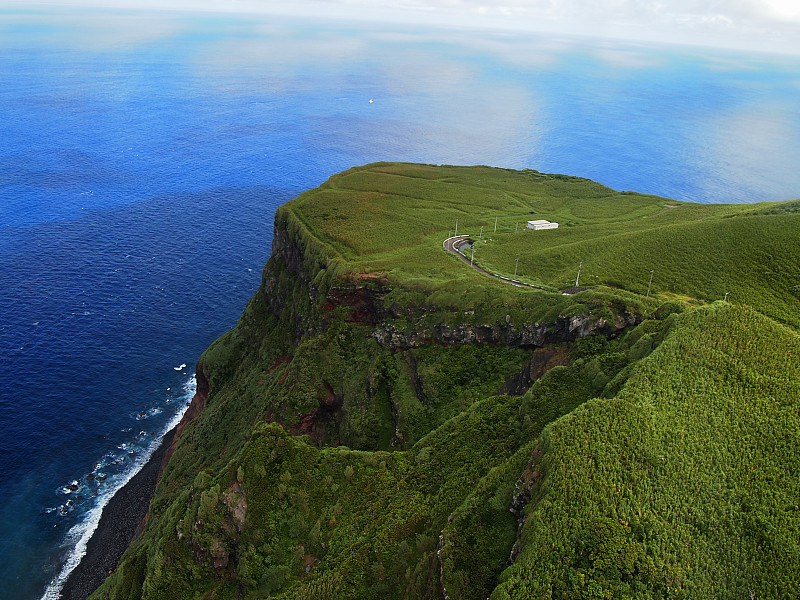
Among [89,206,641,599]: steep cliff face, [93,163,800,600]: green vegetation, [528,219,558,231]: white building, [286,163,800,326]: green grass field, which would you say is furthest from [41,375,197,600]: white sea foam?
[528,219,558,231]: white building

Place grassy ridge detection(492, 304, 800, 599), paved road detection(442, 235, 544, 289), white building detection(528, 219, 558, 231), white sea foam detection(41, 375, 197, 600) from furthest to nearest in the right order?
white building detection(528, 219, 558, 231) < paved road detection(442, 235, 544, 289) < white sea foam detection(41, 375, 197, 600) < grassy ridge detection(492, 304, 800, 599)

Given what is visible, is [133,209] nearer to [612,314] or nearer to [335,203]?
[335,203]

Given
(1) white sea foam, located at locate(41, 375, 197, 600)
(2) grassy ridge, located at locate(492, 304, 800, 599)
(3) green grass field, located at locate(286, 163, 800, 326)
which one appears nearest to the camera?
(2) grassy ridge, located at locate(492, 304, 800, 599)

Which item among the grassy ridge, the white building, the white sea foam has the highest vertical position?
the grassy ridge

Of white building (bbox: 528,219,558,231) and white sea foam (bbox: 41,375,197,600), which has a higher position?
white building (bbox: 528,219,558,231)

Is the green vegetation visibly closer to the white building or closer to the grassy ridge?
the grassy ridge

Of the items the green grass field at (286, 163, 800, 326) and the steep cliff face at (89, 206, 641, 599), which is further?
the green grass field at (286, 163, 800, 326)

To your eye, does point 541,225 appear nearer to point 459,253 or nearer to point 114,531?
point 459,253

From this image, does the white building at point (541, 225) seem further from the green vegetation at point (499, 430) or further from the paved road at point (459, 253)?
the paved road at point (459, 253)
